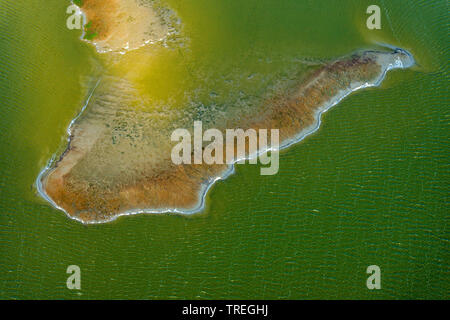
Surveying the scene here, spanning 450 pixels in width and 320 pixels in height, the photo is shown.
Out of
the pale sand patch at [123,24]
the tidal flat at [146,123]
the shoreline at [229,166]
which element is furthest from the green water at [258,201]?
the pale sand patch at [123,24]

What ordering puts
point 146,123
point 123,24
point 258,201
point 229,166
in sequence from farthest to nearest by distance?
point 123,24, point 146,123, point 229,166, point 258,201

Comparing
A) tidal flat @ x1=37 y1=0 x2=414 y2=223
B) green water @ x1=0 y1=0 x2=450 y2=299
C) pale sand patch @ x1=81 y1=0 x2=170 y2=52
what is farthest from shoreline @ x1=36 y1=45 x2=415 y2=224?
pale sand patch @ x1=81 y1=0 x2=170 y2=52

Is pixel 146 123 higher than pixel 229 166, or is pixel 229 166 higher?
pixel 146 123

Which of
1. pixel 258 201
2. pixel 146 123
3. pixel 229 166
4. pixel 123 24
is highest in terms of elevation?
pixel 123 24

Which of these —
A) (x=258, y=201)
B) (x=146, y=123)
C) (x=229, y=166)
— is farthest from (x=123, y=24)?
(x=258, y=201)

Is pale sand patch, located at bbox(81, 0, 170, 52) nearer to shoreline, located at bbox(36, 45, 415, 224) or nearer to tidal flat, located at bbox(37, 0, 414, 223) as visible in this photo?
tidal flat, located at bbox(37, 0, 414, 223)

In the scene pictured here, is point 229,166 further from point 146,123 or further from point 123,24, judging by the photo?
point 123,24

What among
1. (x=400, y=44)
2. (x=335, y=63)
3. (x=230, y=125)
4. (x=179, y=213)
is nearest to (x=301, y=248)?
(x=179, y=213)

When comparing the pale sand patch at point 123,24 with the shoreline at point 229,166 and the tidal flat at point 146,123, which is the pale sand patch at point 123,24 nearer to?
the tidal flat at point 146,123

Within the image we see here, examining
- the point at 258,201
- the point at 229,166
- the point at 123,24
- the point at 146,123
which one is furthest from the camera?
the point at 123,24
